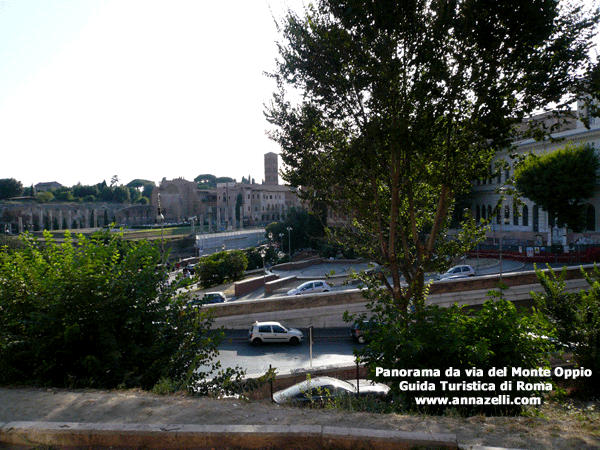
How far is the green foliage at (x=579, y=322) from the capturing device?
22.5 feet

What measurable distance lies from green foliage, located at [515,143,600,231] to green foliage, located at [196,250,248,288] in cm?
2024

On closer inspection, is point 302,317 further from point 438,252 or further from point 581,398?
point 581,398

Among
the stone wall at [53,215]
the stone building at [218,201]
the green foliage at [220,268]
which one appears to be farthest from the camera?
the stone building at [218,201]

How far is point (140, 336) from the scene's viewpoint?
5.69 meters

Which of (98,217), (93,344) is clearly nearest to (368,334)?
(93,344)

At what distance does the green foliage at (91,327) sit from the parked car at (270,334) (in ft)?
30.4

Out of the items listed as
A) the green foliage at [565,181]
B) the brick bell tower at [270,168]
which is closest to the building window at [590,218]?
the green foliage at [565,181]

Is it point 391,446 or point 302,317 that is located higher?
point 391,446

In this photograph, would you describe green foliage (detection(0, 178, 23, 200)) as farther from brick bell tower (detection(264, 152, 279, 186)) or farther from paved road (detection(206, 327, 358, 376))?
paved road (detection(206, 327, 358, 376))

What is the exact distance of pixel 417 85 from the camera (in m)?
7.04

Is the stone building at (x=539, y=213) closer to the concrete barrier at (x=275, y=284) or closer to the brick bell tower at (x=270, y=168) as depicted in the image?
the concrete barrier at (x=275, y=284)

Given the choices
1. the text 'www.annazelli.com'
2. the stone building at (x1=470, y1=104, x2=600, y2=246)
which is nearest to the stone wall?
the stone building at (x1=470, y1=104, x2=600, y2=246)

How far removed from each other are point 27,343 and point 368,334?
424 centimetres

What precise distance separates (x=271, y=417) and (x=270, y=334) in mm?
11010
